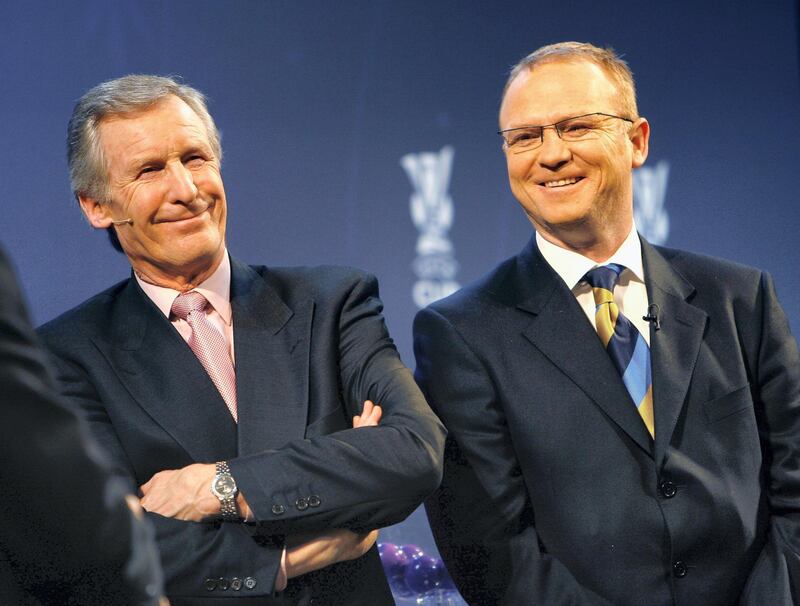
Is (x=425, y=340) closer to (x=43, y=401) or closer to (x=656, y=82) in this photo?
(x=43, y=401)

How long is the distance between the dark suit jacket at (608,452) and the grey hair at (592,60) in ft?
1.56

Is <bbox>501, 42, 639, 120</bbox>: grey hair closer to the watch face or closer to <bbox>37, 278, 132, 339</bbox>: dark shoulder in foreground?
<bbox>37, 278, 132, 339</bbox>: dark shoulder in foreground

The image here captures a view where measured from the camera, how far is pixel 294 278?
103 inches

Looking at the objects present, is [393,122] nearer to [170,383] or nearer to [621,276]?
[621,276]

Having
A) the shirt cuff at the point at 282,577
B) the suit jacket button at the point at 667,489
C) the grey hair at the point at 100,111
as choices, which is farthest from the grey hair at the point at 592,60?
the shirt cuff at the point at 282,577

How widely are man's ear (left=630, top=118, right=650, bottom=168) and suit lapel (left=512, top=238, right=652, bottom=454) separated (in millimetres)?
403

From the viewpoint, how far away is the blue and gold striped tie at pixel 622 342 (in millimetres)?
2518

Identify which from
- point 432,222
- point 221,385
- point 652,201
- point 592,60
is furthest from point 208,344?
point 652,201

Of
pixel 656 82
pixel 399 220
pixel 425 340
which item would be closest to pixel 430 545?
pixel 399 220

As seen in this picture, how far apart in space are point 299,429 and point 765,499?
114cm

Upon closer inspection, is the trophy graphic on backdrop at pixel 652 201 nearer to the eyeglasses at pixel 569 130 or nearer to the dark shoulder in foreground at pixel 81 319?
the eyeglasses at pixel 569 130

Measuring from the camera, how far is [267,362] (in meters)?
2.42

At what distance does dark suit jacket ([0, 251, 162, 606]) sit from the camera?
3.67ft

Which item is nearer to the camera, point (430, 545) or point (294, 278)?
point (294, 278)
